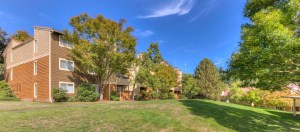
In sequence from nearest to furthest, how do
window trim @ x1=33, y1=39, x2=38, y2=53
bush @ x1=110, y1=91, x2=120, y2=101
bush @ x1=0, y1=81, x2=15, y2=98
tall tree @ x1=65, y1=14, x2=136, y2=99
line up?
tall tree @ x1=65, y1=14, x2=136, y2=99, bush @ x1=0, y1=81, x2=15, y2=98, window trim @ x1=33, y1=39, x2=38, y2=53, bush @ x1=110, y1=91, x2=120, y2=101

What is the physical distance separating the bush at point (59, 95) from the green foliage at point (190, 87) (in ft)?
70.1

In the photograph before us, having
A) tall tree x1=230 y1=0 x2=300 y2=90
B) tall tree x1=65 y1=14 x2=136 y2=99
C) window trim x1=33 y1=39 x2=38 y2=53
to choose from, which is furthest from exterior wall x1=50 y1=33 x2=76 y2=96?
tall tree x1=230 y1=0 x2=300 y2=90

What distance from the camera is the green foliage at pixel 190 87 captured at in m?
34.2

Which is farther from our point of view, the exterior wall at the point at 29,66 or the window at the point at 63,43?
the window at the point at 63,43

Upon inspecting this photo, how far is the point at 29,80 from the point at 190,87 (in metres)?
25.3

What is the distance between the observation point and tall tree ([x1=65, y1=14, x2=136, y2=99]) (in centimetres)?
1988

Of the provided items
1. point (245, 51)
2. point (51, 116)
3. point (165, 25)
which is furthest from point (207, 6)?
point (51, 116)

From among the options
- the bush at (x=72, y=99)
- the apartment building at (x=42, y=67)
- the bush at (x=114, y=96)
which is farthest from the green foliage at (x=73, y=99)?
the bush at (x=114, y=96)

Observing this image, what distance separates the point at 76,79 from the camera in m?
22.9

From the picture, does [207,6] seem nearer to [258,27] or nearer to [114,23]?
[114,23]

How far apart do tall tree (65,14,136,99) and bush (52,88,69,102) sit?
3.74 meters

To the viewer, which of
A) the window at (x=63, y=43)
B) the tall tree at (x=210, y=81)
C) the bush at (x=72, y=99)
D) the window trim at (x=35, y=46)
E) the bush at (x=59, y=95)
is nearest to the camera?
the bush at (x=59, y=95)

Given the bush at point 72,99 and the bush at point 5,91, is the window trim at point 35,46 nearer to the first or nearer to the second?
the bush at point 5,91

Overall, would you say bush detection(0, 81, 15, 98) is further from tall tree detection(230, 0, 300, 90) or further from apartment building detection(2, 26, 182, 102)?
tall tree detection(230, 0, 300, 90)
